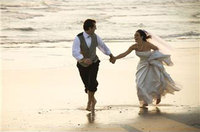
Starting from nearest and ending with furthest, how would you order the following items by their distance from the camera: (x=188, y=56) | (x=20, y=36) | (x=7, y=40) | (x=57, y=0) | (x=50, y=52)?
(x=188, y=56)
(x=50, y=52)
(x=7, y=40)
(x=20, y=36)
(x=57, y=0)

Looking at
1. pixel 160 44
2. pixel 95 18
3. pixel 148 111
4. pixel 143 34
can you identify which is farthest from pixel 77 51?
pixel 95 18

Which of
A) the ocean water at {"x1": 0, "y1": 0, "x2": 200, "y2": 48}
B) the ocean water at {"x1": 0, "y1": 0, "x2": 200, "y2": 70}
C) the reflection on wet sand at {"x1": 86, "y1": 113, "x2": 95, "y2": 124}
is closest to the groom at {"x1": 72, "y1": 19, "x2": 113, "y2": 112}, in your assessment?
the reflection on wet sand at {"x1": 86, "y1": 113, "x2": 95, "y2": 124}

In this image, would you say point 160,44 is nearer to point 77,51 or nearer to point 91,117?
point 77,51

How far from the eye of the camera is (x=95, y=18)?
2973 cm

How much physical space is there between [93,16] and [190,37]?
30.9ft

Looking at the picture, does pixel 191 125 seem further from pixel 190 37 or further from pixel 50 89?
pixel 190 37

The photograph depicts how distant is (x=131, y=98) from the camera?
1079 cm

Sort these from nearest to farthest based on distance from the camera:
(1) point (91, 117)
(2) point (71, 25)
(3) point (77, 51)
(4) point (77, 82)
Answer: (1) point (91, 117) < (3) point (77, 51) < (4) point (77, 82) < (2) point (71, 25)

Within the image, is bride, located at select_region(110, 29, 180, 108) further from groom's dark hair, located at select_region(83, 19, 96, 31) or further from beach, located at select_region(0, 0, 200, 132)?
groom's dark hair, located at select_region(83, 19, 96, 31)

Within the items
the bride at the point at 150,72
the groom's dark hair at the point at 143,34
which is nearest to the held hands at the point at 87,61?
the bride at the point at 150,72

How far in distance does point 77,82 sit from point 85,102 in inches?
77.0

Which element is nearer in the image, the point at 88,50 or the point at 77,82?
the point at 88,50

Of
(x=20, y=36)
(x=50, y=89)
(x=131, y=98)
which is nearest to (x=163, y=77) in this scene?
(x=131, y=98)

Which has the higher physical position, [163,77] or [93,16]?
[93,16]
